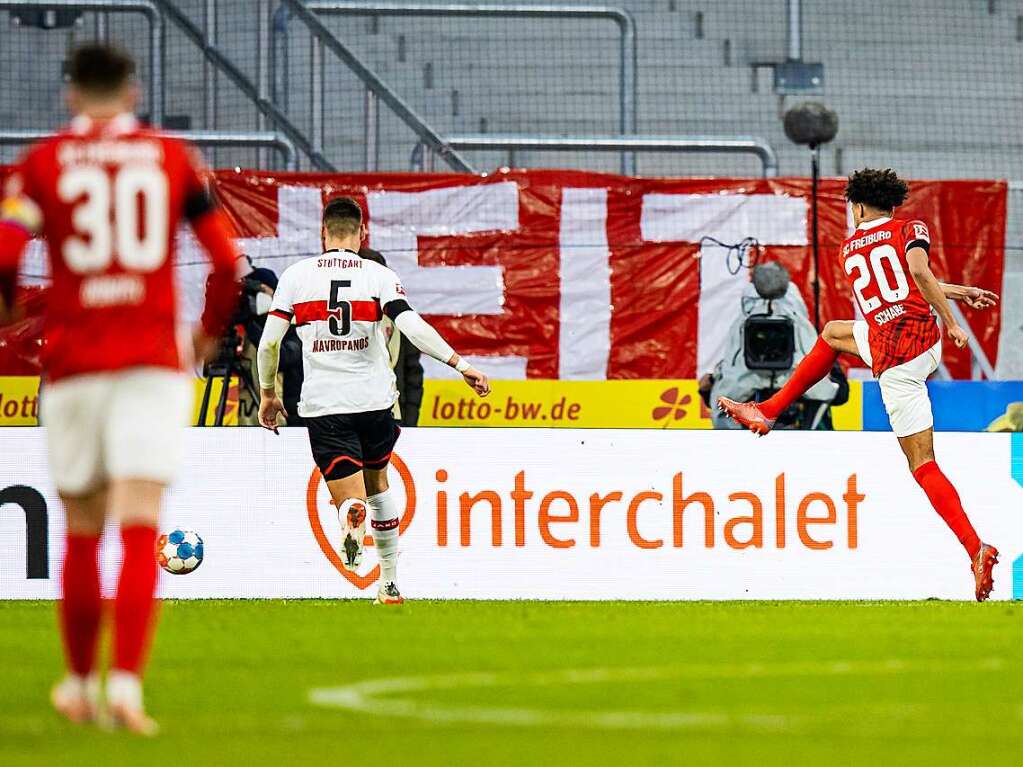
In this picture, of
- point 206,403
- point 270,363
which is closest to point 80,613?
point 270,363

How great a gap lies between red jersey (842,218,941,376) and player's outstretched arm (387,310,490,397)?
2.23 m

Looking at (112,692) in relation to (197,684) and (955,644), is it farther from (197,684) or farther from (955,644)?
(955,644)

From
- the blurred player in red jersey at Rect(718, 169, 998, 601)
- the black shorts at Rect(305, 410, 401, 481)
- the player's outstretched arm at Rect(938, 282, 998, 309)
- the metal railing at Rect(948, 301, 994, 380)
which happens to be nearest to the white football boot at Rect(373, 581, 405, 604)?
the black shorts at Rect(305, 410, 401, 481)

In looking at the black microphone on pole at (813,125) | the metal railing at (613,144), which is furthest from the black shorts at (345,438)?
the metal railing at (613,144)

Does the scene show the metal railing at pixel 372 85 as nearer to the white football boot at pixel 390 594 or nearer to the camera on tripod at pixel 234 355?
the camera on tripod at pixel 234 355

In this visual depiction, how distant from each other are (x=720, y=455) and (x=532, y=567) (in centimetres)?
125

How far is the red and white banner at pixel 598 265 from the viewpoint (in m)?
16.4

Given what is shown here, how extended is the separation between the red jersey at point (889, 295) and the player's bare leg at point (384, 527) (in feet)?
8.86

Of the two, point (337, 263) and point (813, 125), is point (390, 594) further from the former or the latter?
point (813, 125)

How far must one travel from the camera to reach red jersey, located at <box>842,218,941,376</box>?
1014 centimetres

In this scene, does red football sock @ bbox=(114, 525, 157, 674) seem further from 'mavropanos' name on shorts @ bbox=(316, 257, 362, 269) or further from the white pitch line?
'mavropanos' name on shorts @ bbox=(316, 257, 362, 269)

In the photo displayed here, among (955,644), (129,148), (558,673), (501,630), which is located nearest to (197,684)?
(558,673)

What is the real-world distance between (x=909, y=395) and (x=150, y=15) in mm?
9503

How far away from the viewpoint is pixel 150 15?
1723 centimetres
